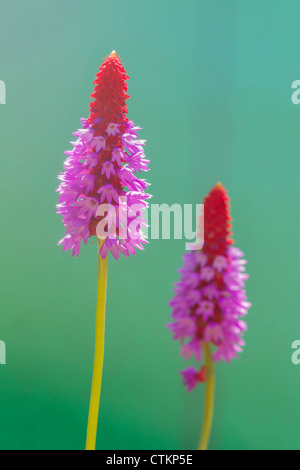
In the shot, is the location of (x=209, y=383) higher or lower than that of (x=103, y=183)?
lower

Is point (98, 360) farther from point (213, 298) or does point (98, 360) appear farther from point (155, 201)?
point (155, 201)

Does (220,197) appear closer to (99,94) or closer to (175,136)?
(99,94)

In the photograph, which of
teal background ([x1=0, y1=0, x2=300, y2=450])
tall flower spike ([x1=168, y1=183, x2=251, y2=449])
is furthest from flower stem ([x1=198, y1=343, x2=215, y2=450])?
teal background ([x1=0, y1=0, x2=300, y2=450])

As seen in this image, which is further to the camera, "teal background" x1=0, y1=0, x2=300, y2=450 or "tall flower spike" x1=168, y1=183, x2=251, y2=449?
"teal background" x1=0, y1=0, x2=300, y2=450

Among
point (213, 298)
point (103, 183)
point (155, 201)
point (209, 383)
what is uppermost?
point (155, 201)

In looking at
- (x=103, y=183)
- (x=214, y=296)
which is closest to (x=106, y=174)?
(x=103, y=183)

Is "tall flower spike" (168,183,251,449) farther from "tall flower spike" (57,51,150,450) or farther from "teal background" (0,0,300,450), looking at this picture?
"teal background" (0,0,300,450)

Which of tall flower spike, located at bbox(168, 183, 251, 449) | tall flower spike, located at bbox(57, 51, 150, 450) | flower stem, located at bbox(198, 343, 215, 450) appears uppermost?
tall flower spike, located at bbox(57, 51, 150, 450)

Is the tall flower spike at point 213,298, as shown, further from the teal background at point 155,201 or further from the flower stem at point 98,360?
the teal background at point 155,201
